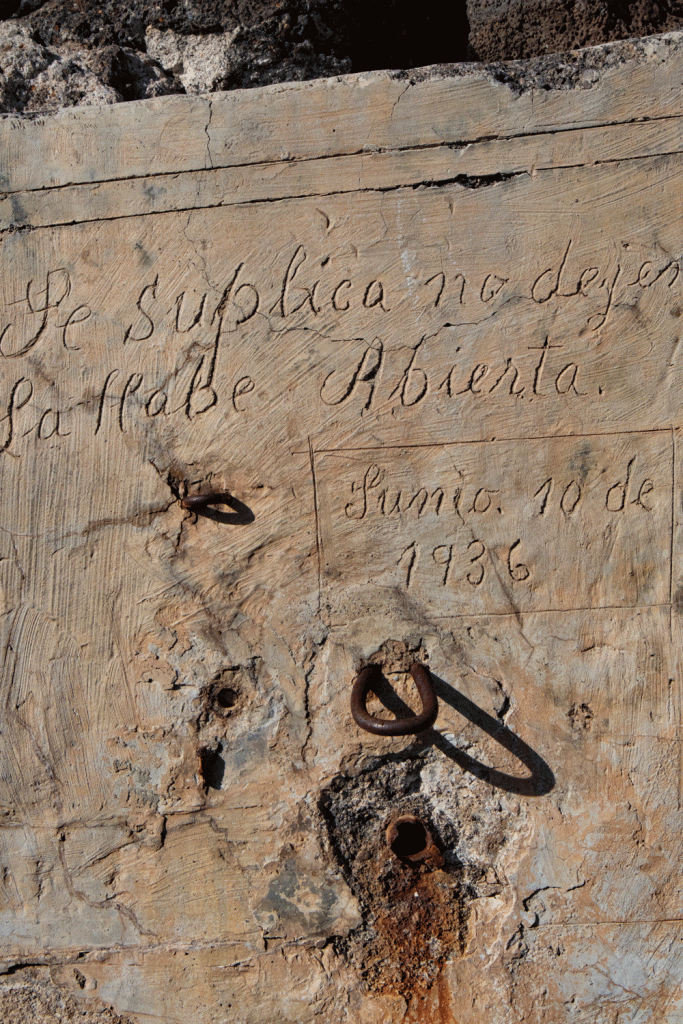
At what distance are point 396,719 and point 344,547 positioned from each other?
0.43m

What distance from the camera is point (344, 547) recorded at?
181cm

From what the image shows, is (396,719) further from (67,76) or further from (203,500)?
(67,76)

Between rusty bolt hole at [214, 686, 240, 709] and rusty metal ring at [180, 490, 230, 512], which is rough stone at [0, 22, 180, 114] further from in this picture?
rusty bolt hole at [214, 686, 240, 709]

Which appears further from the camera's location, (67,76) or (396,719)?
(67,76)

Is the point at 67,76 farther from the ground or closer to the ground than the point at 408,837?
farther from the ground

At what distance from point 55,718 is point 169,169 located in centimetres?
141

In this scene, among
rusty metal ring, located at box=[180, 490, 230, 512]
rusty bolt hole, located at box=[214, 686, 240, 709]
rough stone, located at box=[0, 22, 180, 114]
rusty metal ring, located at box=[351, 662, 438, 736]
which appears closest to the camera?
rusty metal ring, located at box=[351, 662, 438, 736]

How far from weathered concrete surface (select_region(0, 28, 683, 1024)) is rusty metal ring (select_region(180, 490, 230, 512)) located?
5 cm

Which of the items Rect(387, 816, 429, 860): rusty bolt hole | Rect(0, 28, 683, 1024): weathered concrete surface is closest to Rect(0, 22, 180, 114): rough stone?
Rect(0, 28, 683, 1024): weathered concrete surface

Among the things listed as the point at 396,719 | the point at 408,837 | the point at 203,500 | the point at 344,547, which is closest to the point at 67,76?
the point at 203,500

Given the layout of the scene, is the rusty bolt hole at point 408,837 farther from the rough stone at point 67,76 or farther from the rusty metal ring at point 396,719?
the rough stone at point 67,76

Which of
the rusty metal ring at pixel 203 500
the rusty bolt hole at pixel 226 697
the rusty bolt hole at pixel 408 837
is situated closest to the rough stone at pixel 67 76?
the rusty metal ring at pixel 203 500

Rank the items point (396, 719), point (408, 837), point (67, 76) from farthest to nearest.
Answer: point (67, 76)
point (408, 837)
point (396, 719)

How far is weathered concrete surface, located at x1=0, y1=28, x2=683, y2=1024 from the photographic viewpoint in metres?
1.73
